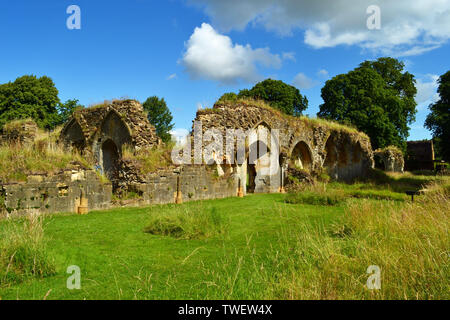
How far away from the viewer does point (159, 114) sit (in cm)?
4678

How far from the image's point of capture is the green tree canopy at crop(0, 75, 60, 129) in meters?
29.3

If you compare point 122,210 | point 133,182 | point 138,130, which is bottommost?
point 122,210

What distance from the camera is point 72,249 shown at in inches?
197

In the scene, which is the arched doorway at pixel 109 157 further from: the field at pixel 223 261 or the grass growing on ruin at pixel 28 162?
the field at pixel 223 261

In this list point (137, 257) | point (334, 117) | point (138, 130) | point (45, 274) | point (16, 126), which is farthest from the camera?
point (334, 117)

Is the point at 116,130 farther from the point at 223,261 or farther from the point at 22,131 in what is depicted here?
the point at 223,261

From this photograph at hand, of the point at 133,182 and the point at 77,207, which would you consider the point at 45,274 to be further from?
the point at 133,182

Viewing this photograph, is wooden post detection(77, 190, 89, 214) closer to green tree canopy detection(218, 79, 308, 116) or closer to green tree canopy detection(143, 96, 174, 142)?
green tree canopy detection(218, 79, 308, 116)

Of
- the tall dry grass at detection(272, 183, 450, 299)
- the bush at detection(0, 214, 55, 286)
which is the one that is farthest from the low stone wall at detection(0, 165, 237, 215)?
the tall dry grass at detection(272, 183, 450, 299)

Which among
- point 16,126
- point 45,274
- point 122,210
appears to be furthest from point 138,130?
point 45,274

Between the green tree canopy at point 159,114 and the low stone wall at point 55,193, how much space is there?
1431 inches

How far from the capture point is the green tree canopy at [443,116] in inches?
1141
